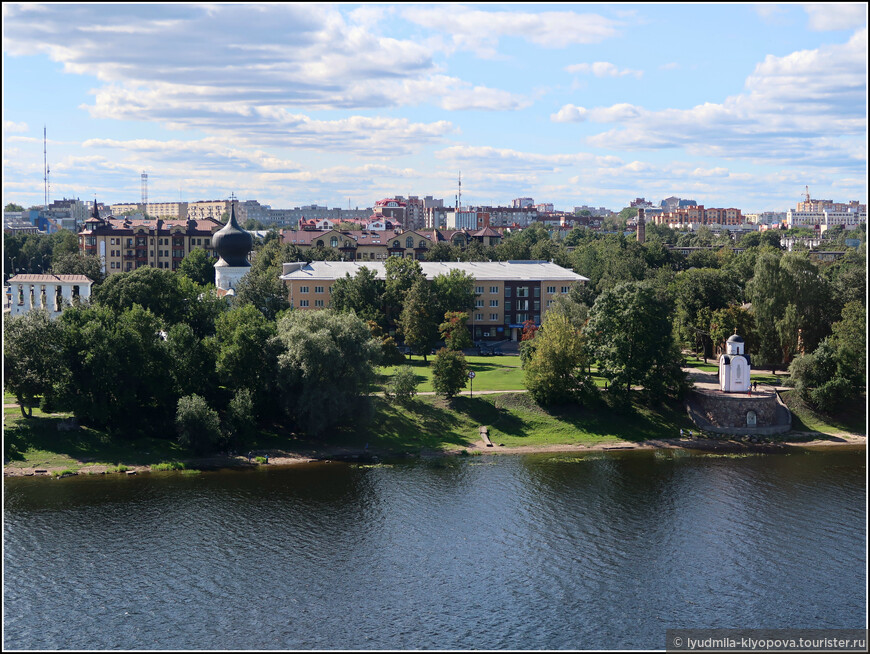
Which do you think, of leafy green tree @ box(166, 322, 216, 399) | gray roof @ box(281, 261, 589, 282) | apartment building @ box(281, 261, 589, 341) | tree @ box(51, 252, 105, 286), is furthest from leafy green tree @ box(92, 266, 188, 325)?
tree @ box(51, 252, 105, 286)

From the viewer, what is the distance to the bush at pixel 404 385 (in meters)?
52.2

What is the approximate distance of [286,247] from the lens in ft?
314

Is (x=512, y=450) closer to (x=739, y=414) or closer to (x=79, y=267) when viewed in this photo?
(x=739, y=414)

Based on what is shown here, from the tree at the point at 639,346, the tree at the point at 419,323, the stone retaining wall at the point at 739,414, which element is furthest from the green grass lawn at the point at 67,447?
the stone retaining wall at the point at 739,414

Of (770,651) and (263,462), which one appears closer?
(770,651)

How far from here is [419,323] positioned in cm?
6494

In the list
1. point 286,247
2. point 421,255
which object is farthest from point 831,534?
point 421,255

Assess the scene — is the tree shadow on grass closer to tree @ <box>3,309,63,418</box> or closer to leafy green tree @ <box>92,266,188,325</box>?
tree @ <box>3,309,63,418</box>

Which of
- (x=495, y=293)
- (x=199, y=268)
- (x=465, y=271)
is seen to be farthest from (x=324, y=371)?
(x=199, y=268)

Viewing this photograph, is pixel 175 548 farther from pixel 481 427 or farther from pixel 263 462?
pixel 481 427

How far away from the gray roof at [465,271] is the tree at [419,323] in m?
9.78

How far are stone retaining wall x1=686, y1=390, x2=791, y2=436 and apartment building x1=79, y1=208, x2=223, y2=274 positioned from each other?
6930cm

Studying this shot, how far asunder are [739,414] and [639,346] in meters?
7.19

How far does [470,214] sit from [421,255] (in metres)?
85.9
